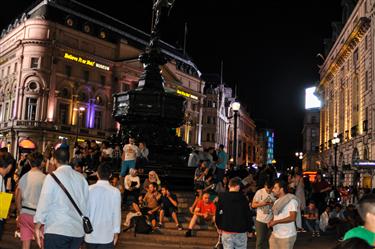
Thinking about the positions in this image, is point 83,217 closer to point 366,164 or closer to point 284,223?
point 284,223

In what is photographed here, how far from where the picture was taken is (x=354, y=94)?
1853 inches

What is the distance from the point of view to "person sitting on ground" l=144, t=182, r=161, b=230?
12.9 m

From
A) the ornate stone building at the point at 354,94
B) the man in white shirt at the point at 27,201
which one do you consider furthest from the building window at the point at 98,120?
the man in white shirt at the point at 27,201

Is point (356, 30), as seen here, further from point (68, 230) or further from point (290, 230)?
point (68, 230)

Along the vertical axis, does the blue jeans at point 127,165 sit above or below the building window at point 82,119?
below

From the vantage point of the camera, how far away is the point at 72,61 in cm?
6228

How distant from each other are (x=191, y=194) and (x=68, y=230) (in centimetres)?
1055

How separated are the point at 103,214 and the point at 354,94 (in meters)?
45.6

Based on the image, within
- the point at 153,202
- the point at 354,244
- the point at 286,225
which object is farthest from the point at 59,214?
the point at 153,202

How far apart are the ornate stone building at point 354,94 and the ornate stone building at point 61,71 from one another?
21113mm

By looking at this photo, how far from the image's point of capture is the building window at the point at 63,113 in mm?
62228

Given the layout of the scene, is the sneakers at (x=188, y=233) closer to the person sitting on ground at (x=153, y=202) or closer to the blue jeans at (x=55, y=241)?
the person sitting on ground at (x=153, y=202)

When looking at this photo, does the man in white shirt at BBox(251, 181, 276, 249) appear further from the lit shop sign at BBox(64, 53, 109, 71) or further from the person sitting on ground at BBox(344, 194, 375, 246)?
the lit shop sign at BBox(64, 53, 109, 71)

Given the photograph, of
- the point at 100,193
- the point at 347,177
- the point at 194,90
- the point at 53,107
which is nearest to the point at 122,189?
the point at 100,193
